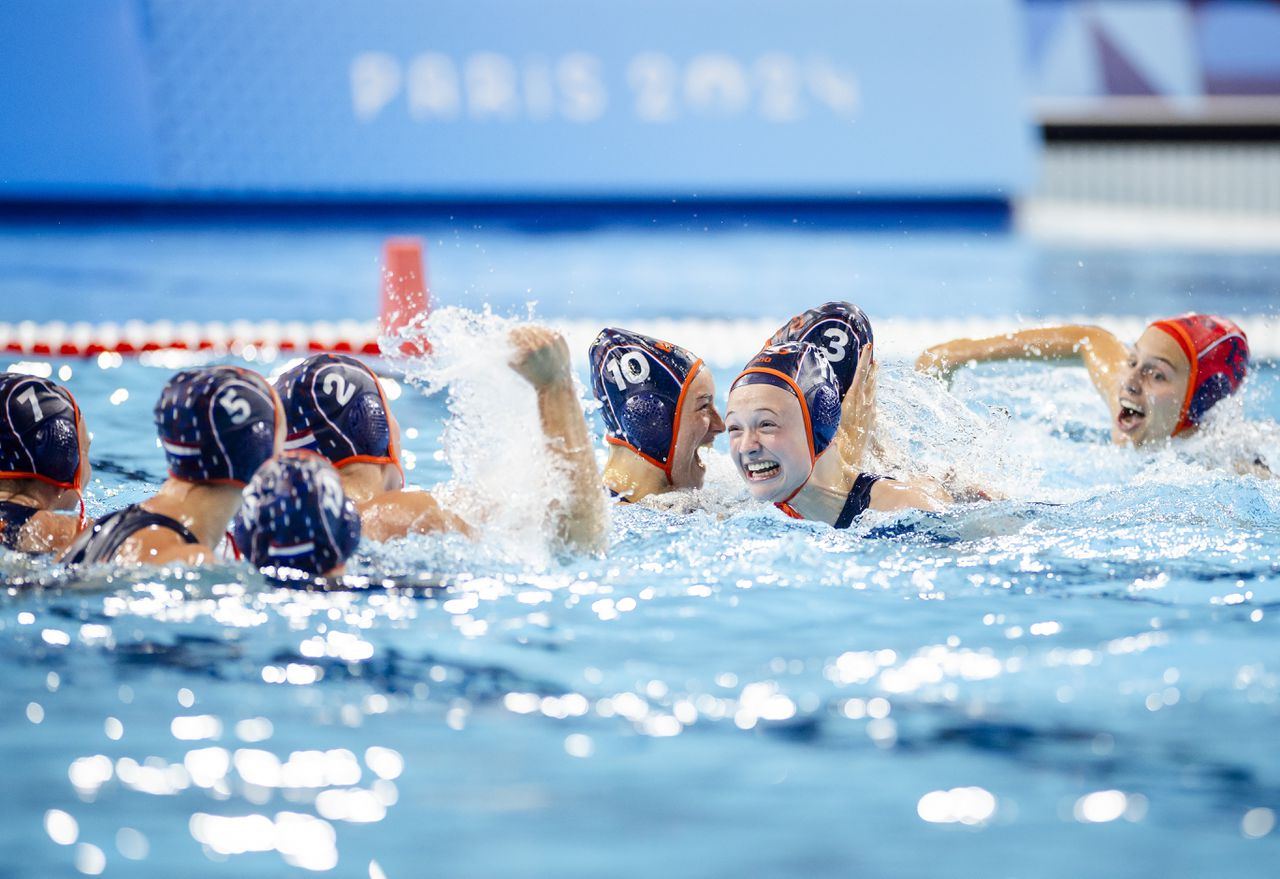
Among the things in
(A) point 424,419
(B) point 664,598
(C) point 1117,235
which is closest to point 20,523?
(B) point 664,598

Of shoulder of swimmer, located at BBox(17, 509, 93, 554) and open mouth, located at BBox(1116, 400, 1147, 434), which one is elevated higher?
open mouth, located at BBox(1116, 400, 1147, 434)

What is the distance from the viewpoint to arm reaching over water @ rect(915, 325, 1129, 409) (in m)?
5.07

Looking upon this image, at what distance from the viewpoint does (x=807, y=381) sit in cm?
383

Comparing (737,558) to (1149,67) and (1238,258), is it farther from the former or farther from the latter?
(1149,67)

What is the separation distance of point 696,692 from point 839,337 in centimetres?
175

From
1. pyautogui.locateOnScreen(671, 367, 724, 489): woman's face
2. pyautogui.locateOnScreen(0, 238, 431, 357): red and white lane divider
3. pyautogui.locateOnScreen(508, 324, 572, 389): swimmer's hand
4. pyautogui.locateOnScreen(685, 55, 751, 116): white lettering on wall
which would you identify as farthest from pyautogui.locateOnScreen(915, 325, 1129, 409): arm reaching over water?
pyautogui.locateOnScreen(685, 55, 751, 116): white lettering on wall

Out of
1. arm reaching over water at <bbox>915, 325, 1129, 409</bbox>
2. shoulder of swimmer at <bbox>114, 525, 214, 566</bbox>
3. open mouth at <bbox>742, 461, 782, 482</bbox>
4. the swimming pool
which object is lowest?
the swimming pool

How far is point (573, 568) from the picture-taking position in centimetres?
358

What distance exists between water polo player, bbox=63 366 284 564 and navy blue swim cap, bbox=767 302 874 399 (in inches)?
64.0

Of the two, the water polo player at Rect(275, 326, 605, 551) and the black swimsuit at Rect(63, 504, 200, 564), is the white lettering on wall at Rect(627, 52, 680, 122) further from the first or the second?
the black swimsuit at Rect(63, 504, 200, 564)

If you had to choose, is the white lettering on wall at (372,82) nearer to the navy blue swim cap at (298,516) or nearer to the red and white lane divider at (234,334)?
the red and white lane divider at (234,334)

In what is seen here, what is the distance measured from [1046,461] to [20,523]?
135 inches

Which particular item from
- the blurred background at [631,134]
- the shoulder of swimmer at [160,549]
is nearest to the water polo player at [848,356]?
the shoulder of swimmer at [160,549]

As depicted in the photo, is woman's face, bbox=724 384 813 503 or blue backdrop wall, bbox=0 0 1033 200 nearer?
woman's face, bbox=724 384 813 503
